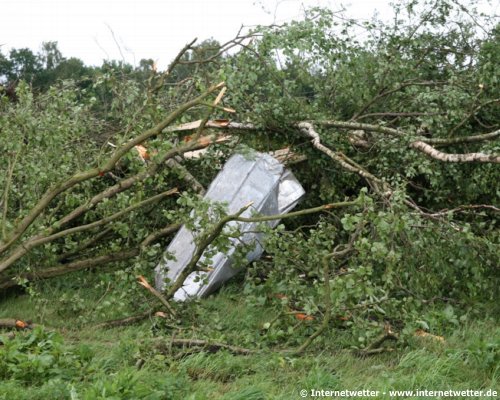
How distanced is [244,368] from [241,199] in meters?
Answer: 2.24

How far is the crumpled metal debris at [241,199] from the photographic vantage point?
5.81 m

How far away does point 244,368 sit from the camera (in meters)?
4.02

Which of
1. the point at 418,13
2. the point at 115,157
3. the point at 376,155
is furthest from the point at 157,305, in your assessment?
the point at 418,13

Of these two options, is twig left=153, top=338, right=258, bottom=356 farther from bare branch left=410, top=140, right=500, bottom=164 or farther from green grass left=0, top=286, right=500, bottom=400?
bare branch left=410, top=140, right=500, bottom=164

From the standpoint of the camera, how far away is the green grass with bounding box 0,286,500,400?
3.51m

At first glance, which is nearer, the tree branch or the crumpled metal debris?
the tree branch

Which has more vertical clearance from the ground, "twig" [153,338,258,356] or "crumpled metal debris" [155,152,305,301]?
"crumpled metal debris" [155,152,305,301]

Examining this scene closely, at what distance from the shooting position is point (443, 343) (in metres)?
4.42

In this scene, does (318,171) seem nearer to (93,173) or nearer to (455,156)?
(455,156)

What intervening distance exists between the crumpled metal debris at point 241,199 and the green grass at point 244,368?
92 cm

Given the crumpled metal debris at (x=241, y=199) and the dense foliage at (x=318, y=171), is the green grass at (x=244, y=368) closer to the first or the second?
the dense foliage at (x=318, y=171)

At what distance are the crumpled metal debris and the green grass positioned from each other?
92 cm

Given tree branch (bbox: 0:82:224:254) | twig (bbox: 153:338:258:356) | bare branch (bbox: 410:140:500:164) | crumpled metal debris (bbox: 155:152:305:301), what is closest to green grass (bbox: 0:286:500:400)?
twig (bbox: 153:338:258:356)

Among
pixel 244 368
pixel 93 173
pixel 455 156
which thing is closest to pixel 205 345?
pixel 244 368
